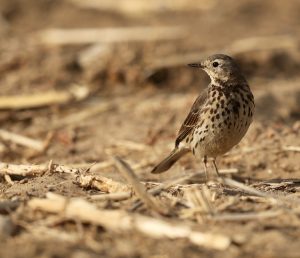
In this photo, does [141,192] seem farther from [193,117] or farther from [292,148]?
[292,148]

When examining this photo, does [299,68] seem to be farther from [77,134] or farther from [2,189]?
[2,189]

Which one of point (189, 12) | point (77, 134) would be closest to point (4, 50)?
point (77, 134)

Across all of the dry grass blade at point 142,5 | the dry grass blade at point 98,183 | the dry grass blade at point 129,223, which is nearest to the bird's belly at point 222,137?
the dry grass blade at point 98,183

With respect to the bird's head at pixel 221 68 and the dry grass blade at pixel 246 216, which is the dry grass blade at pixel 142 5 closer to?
the bird's head at pixel 221 68

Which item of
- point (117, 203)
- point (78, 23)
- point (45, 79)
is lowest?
point (117, 203)

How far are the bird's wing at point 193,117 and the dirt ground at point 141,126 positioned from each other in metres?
0.47

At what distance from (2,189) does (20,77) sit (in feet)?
18.4

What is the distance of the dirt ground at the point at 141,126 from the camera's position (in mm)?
4977

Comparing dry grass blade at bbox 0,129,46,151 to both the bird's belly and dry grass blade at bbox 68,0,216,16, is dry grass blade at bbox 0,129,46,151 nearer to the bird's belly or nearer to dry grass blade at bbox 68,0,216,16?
the bird's belly

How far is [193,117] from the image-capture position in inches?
306

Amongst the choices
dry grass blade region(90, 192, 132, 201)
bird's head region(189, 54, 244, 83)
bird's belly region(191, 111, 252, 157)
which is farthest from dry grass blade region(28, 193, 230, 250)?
bird's head region(189, 54, 244, 83)

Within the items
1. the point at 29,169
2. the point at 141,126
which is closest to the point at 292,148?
the point at 141,126

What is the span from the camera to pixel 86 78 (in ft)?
38.9

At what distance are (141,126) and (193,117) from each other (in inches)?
95.3
